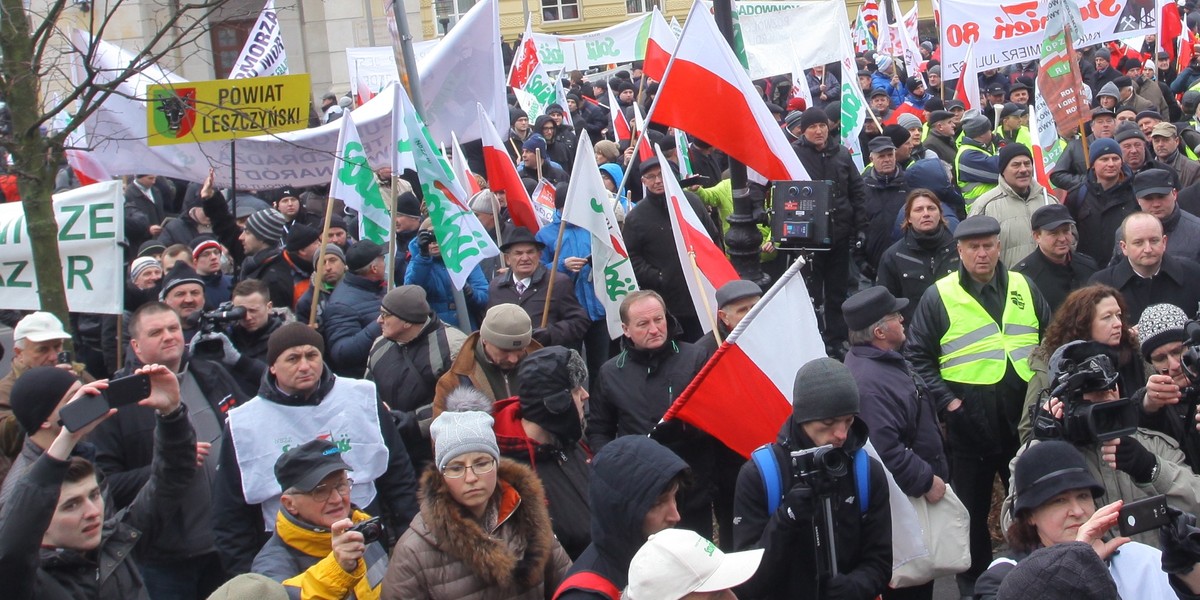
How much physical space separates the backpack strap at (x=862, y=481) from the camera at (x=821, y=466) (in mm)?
185

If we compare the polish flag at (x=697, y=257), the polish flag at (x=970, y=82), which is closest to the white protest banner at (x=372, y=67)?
the polish flag at (x=970, y=82)

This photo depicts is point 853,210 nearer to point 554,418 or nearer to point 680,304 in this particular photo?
point 680,304

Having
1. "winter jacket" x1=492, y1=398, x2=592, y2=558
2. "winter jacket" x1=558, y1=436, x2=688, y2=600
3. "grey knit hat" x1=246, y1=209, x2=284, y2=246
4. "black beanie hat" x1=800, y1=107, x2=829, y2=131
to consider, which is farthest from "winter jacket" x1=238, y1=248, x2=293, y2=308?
"winter jacket" x1=558, y1=436, x2=688, y2=600

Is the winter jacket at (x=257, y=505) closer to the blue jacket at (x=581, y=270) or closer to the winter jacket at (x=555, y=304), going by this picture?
the winter jacket at (x=555, y=304)

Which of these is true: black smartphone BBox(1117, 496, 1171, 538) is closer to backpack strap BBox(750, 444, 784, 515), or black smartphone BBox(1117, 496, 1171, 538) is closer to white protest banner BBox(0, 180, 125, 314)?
backpack strap BBox(750, 444, 784, 515)

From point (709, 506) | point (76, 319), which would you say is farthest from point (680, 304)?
point (76, 319)

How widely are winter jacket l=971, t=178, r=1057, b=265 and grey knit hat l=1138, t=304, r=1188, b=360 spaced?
2470mm

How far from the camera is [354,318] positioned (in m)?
7.12

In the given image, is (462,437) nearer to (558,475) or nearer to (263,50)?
(558,475)

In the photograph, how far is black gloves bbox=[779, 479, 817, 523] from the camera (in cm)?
388

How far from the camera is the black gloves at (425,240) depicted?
7.71 meters

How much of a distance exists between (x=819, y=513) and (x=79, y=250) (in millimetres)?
4281

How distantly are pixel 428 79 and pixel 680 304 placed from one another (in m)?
2.60

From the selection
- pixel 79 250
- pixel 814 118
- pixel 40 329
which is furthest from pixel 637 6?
pixel 40 329
